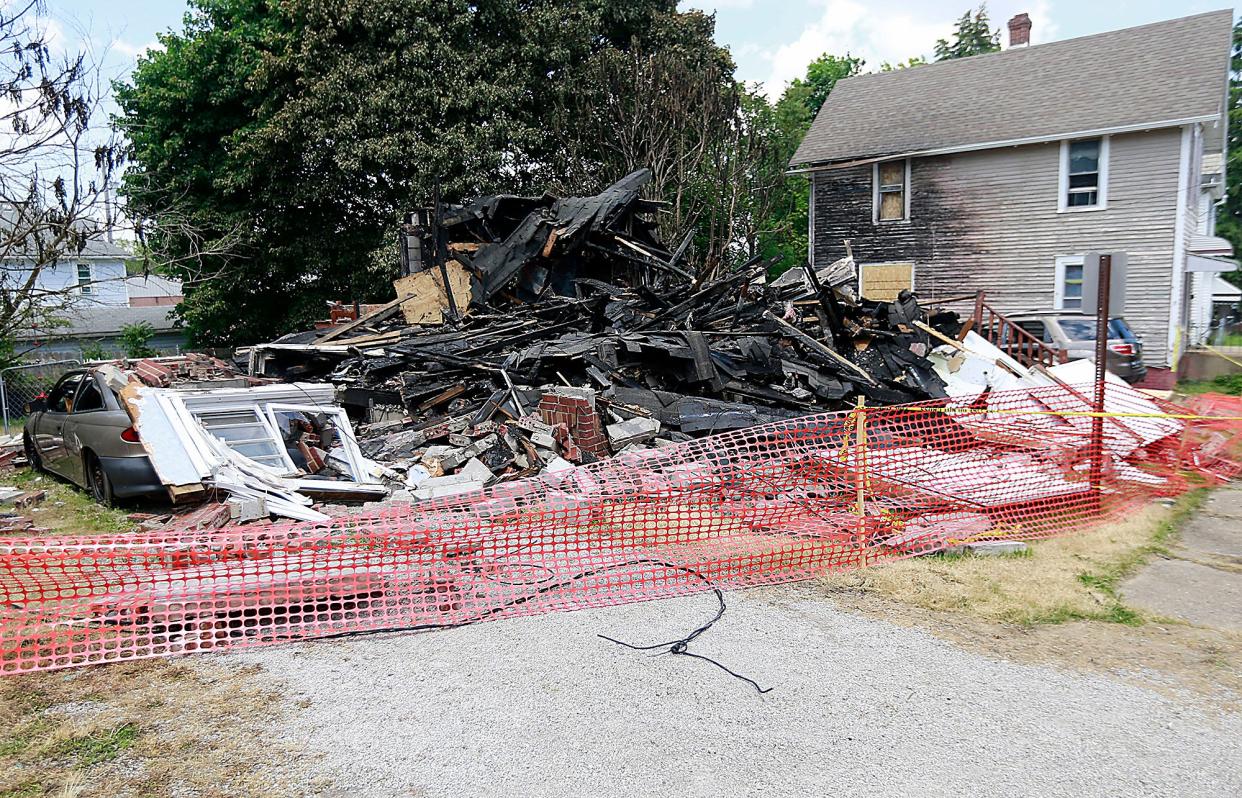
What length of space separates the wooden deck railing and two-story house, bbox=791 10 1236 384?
21.9ft

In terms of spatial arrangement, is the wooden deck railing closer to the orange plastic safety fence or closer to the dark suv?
the dark suv

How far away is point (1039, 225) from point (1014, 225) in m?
0.62

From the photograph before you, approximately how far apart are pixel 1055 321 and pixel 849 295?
4044 mm

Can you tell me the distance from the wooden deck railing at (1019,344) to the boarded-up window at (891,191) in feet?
28.0

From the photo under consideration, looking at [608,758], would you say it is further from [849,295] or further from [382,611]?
[849,295]

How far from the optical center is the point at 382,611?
211 inches

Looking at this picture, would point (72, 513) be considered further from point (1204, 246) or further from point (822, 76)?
point (822, 76)

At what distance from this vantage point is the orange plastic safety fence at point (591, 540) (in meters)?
4.90

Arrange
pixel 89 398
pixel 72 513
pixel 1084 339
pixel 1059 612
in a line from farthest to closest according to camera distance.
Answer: pixel 1084 339, pixel 89 398, pixel 72 513, pixel 1059 612

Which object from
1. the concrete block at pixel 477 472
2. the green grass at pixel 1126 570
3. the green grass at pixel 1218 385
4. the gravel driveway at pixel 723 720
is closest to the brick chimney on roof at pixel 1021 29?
the green grass at pixel 1218 385

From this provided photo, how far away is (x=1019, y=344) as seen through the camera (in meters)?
14.3

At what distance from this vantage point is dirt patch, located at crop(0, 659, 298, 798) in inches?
135

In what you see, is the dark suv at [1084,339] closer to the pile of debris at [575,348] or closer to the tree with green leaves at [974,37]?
the pile of debris at [575,348]

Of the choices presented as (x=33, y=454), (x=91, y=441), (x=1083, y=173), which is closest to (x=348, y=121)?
(x=33, y=454)
